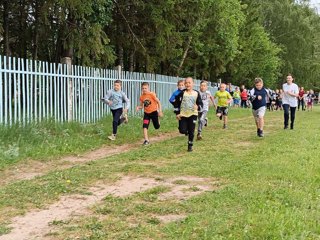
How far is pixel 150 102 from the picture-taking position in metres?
12.2

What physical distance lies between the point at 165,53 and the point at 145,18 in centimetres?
207

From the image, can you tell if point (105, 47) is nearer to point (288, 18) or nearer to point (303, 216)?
point (303, 216)

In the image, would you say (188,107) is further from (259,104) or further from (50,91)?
(50,91)

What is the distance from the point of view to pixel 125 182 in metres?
6.99

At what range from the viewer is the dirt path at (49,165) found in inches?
304

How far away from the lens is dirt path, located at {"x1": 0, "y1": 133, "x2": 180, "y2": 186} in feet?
25.3

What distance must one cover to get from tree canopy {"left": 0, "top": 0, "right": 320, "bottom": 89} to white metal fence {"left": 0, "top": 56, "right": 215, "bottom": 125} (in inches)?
84.9

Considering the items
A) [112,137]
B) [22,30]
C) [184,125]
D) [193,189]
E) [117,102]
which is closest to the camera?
[193,189]

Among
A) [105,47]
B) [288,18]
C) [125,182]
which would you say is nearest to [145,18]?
[105,47]

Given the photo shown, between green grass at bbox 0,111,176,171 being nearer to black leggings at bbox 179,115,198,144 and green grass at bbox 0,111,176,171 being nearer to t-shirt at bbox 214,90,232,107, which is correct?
black leggings at bbox 179,115,198,144

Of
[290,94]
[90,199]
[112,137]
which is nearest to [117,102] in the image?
[112,137]

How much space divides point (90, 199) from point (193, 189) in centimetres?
148

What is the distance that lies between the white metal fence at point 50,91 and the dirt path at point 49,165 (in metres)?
2.10

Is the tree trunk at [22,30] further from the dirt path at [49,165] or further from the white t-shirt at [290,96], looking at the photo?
the white t-shirt at [290,96]
